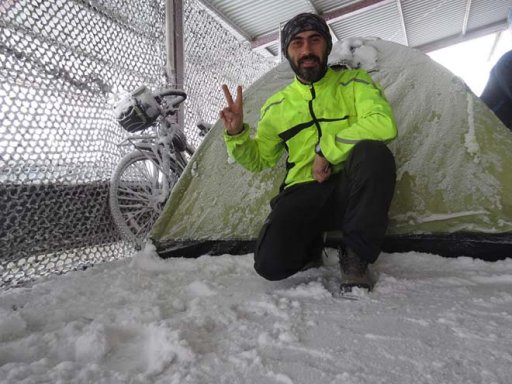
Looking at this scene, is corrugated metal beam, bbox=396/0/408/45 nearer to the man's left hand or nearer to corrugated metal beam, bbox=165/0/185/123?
corrugated metal beam, bbox=165/0/185/123

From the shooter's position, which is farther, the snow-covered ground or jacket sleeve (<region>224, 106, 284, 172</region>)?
jacket sleeve (<region>224, 106, 284, 172</region>)

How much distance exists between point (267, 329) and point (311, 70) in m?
1.01

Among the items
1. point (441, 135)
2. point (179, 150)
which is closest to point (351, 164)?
point (441, 135)

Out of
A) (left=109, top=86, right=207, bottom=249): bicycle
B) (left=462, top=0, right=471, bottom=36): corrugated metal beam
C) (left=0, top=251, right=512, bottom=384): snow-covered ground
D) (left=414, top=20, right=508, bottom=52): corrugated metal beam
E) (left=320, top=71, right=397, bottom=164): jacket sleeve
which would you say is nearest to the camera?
(left=0, top=251, right=512, bottom=384): snow-covered ground

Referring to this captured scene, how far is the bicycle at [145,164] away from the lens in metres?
1.92

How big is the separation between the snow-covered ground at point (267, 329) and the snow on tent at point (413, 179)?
6.4 inches

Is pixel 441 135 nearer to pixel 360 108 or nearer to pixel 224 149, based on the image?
pixel 360 108

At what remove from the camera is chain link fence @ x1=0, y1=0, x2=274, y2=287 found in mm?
1463

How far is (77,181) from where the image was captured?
1775 mm

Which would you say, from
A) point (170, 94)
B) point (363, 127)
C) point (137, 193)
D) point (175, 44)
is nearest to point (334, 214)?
point (363, 127)

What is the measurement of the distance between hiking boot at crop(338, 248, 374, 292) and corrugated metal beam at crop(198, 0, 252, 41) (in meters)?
3.24

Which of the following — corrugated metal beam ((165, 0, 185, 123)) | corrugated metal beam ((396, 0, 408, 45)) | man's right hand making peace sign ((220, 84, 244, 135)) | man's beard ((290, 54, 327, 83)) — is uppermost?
corrugated metal beam ((396, 0, 408, 45))

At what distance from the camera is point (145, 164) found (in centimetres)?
218

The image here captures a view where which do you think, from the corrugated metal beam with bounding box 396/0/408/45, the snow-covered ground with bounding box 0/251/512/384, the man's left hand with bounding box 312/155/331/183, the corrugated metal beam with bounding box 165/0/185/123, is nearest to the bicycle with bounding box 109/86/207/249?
the corrugated metal beam with bounding box 165/0/185/123
